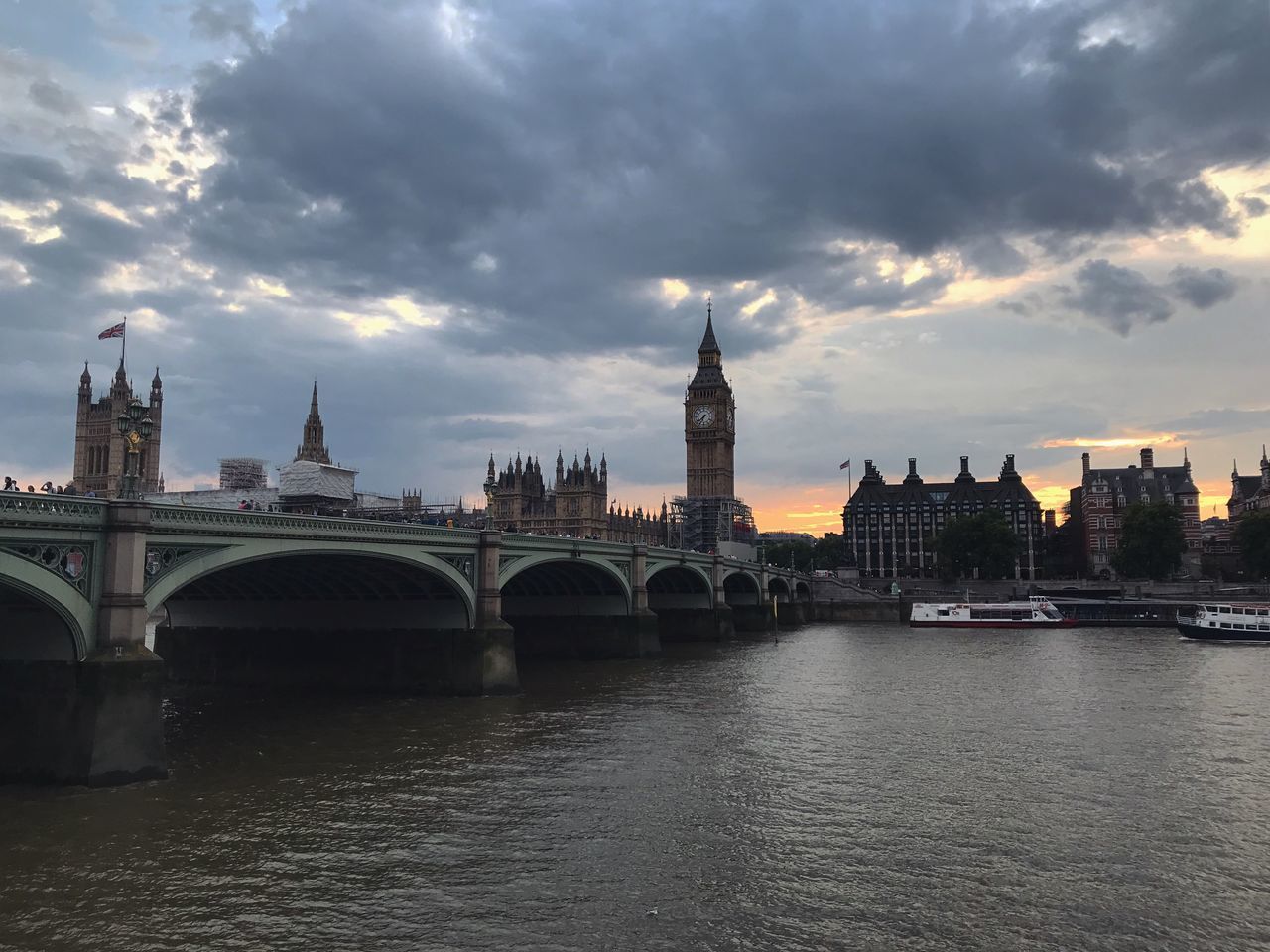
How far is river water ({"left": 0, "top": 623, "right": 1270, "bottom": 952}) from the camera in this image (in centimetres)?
1488

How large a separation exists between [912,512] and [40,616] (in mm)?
163660

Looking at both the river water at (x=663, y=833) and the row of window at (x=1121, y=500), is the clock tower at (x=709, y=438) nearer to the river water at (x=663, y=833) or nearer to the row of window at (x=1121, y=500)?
the row of window at (x=1121, y=500)

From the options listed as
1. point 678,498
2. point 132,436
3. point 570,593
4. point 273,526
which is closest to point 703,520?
point 678,498

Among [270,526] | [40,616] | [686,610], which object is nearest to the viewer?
[40,616]

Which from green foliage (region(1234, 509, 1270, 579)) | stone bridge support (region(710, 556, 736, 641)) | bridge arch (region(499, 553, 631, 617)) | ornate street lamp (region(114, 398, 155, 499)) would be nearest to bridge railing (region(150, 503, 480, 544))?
ornate street lamp (region(114, 398, 155, 499))

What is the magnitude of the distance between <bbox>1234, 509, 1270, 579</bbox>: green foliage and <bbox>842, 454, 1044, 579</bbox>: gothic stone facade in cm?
6092

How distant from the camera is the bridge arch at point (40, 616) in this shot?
2098cm

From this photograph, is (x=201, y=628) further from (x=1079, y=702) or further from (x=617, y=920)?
(x=1079, y=702)

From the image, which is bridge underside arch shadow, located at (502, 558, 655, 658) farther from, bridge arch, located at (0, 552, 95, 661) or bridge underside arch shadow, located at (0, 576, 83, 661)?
bridge arch, located at (0, 552, 95, 661)

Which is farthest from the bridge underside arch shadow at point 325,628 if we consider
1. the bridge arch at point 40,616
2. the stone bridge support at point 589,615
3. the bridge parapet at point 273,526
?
the stone bridge support at point 589,615

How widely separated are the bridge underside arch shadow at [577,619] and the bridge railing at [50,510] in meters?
34.3

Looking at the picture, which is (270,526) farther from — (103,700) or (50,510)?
(103,700)

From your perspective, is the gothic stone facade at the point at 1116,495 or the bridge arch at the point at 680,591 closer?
the bridge arch at the point at 680,591

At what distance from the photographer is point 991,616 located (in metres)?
91.2
